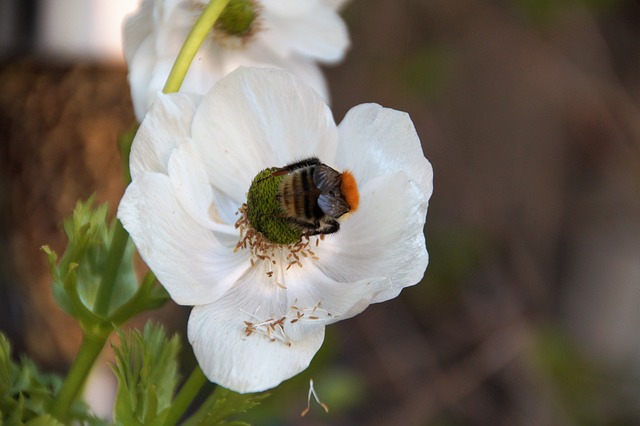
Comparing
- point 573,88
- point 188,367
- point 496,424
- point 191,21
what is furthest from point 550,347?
point 191,21

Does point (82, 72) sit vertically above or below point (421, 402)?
above

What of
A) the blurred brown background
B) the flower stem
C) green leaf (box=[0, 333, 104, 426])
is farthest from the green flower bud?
the blurred brown background

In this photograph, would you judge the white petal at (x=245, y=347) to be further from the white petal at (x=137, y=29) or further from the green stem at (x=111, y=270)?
the white petal at (x=137, y=29)

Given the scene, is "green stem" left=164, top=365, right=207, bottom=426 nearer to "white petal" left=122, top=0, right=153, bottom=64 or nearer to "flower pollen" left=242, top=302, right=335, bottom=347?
"flower pollen" left=242, top=302, right=335, bottom=347

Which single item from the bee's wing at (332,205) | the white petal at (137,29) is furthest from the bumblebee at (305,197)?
the white petal at (137,29)

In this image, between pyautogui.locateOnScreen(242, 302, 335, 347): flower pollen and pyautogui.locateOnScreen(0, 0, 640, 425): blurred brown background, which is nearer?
pyautogui.locateOnScreen(242, 302, 335, 347): flower pollen

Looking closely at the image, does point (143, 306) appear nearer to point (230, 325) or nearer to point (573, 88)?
point (230, 325)

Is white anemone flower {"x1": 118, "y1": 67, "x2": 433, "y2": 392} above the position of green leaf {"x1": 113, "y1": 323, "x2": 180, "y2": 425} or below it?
above
